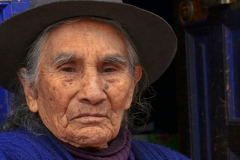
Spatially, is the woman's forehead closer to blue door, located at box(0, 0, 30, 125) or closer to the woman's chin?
the woman's chin

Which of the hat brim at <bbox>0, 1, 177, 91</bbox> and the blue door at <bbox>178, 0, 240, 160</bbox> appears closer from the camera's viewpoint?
the hat brim at <bbox>0, 1, 177, 91</bbox>

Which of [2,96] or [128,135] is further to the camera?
[2,96]

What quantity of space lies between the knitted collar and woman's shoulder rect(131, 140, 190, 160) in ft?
0.25

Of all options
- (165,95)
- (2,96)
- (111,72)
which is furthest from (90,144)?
(165,95)

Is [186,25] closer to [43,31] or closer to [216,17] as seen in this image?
[216,17]

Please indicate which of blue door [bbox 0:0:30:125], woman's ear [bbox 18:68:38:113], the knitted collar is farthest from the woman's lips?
blue door [bbox 0:0:30:125]

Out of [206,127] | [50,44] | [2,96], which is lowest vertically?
[206,127]

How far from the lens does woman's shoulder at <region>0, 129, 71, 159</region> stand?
201 cm

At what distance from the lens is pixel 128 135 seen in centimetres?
242

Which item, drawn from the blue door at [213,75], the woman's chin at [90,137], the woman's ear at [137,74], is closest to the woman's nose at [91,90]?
the woman's chin at [90,137]

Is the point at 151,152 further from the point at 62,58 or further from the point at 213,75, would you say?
the point at 213,75

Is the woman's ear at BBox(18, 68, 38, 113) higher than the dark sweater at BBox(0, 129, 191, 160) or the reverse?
higher

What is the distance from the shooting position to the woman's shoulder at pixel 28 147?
2.01 meters

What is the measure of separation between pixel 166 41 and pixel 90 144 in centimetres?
63
